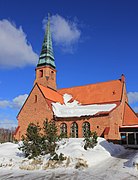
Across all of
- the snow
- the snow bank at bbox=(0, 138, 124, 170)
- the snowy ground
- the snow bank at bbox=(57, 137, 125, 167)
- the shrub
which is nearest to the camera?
the snowy ground

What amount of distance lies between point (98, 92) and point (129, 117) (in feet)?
23.1

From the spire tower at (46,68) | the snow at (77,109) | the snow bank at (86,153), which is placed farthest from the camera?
the spire tower at (46,68)

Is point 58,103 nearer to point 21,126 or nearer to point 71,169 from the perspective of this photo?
point 21,126

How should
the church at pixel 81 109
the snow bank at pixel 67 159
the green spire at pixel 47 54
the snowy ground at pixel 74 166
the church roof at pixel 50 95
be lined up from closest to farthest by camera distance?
the snowy ground at pixel 74 166
the snow bank at pixel 67 159
the church at pixel 81 109
the church roof at pixel 50 95
the green spire at pixel 47 54

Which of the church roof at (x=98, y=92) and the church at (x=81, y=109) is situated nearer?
the church at (x=81, y=109)

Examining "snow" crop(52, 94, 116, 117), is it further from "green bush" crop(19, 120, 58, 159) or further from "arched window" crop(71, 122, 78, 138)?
"green bush" crop(19, 120, 58, 159)

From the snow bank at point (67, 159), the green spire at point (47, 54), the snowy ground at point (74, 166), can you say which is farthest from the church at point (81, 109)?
the snowy ground at point (74, 166)

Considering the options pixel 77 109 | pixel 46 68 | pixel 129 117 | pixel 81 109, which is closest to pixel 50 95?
pixel 77 109

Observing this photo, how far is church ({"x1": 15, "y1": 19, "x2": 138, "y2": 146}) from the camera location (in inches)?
1245

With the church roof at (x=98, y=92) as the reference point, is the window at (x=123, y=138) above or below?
below

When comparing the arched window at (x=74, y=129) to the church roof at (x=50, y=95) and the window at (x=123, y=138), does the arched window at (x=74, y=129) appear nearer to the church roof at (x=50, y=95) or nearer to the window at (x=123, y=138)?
the church roof at (x=50, y=95)

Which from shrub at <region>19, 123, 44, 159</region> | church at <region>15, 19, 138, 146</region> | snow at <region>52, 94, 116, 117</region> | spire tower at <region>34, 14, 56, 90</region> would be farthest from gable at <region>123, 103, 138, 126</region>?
shrub at <region>19, 123, 44, 159</region>

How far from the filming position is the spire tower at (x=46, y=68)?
1676 inches

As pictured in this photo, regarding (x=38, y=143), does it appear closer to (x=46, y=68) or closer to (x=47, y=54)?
(x=46, y=68)
